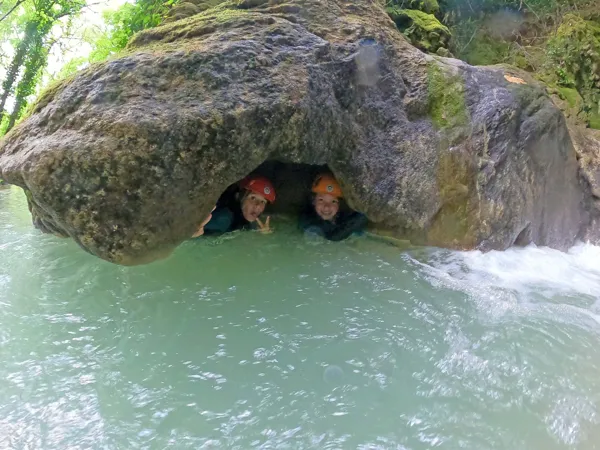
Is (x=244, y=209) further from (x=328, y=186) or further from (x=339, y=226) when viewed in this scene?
(x=339, y=226)

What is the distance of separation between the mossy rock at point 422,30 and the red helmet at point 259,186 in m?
3.99

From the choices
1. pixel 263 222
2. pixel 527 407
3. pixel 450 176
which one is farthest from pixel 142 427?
pixel 450 176

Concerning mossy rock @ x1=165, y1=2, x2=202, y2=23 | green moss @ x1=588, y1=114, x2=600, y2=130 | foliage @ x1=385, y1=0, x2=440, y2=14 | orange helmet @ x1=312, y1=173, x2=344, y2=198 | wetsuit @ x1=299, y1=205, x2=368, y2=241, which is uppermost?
foliage @ x1=385, y1=0, x2=440, y2=14

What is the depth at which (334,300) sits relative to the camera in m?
3.64

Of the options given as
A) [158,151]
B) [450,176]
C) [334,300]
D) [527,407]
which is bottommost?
[527,407]

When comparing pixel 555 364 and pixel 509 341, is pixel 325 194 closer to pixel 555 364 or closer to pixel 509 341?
pixel 509 341

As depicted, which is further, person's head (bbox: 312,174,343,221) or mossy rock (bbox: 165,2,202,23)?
mossy rock (bbox: 165,2,202,23)

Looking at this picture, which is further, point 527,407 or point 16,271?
point 16,271

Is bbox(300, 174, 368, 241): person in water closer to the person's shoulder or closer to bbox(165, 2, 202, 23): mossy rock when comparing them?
the person's shoulder

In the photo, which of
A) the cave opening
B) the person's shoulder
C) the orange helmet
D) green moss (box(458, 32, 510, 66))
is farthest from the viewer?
green moss (box(458, 32, 510, 66))

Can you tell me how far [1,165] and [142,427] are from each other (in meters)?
2.25

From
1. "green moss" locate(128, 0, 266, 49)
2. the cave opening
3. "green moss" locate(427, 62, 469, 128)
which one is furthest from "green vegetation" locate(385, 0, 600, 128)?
"green moss" locate(128, 0, 266, 49)

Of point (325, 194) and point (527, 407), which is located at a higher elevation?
point (325, 194)

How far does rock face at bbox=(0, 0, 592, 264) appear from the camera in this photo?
3.15 meters
